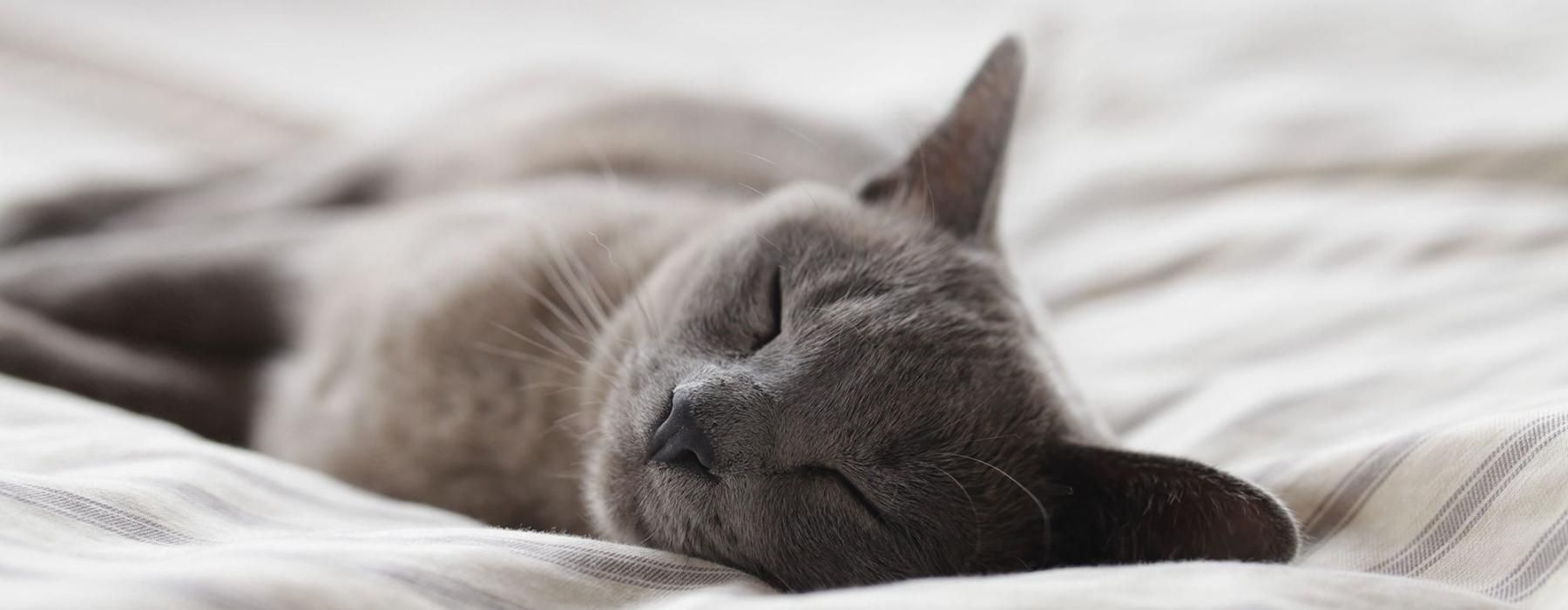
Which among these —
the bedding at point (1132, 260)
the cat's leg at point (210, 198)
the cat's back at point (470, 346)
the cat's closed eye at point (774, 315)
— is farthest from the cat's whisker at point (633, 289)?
the cat's leg at point (210, 198)

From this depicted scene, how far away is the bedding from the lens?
64cm

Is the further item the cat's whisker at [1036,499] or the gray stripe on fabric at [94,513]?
the cat's whisker at [1036,499]

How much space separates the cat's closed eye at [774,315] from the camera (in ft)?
3.19

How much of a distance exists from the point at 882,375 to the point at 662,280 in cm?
34

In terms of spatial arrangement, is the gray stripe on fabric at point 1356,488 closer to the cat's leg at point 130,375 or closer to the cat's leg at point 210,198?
the cat's leg at point 130,375

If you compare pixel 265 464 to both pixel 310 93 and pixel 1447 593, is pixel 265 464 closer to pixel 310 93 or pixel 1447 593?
pixel 1447 593

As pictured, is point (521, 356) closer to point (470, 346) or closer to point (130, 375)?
point (470, 346)

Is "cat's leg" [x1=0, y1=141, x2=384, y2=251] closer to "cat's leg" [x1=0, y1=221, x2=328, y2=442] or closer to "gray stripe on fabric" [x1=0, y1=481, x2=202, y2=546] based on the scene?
"cat's leg" [x1=0, y1=221, x2=328, y2=442]

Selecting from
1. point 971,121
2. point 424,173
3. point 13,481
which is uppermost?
point 424,173

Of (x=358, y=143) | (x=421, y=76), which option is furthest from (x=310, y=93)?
(x=358, y=143)

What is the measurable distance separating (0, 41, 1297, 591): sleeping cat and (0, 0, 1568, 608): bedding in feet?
0.35

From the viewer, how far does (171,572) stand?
0.54m

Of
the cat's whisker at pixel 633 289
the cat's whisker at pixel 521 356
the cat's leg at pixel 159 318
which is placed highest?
the cat's leg at pixel 159 318

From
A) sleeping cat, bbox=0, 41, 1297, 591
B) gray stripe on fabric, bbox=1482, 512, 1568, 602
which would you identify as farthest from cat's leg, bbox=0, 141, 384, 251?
gray stripe on fabric, bbox=1482, 512, 1568, 602
